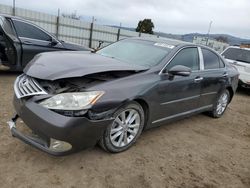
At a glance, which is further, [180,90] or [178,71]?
[180,90]

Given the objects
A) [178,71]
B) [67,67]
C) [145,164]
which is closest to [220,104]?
[178,71]

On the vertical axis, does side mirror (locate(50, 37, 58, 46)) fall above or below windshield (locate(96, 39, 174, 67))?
below

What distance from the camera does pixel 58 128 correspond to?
2.68 meters

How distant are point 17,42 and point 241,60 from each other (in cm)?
736

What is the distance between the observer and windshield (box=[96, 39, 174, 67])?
3.97m

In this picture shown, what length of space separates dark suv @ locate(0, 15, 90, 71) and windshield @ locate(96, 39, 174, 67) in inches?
106

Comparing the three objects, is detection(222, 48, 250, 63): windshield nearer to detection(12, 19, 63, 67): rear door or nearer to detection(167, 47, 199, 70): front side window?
detection(167, 47, 199, 70): front side window

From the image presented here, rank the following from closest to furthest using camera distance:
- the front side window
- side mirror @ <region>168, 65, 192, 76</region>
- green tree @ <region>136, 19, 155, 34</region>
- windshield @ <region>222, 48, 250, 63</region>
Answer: side mirror @ <region>168, 65, 192, 76</region>
the front side window
windshield @ <region>222, 48, 250, 63</region>
green tree @ <region>136, 19, 155, 34</region>

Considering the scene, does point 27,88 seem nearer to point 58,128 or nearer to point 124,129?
point 58,128

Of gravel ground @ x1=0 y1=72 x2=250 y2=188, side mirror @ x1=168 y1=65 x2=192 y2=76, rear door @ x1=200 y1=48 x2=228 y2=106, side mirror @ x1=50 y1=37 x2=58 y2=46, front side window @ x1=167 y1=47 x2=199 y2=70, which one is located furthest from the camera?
side mirror @ x1=50 y1=37 x2=58 y2=46

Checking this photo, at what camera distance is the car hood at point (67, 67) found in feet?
9.91

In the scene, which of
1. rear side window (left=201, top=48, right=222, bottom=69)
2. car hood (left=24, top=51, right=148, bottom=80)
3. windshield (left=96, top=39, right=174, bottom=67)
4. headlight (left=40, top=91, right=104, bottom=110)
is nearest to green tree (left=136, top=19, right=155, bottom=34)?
rear side window (left=201, top=48, right=222, bottom=69)

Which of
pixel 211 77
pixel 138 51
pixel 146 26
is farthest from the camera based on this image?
pixel 146 26

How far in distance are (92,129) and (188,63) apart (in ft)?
7.67
